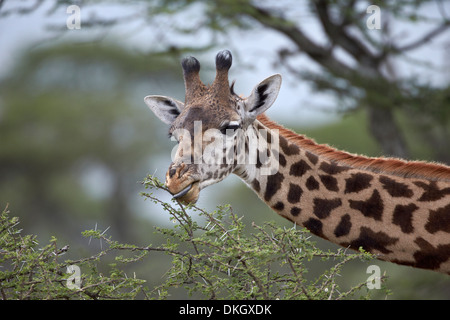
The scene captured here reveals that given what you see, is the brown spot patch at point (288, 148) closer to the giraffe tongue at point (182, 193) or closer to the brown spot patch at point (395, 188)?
the brown spot patch at point (395, 188)

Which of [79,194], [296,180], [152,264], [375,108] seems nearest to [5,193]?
[79,194]

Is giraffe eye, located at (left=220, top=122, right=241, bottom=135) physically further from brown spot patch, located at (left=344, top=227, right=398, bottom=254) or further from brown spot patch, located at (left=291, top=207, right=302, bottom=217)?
brown spot patch, located at (left=344, top=227, right=398, bottom=254)

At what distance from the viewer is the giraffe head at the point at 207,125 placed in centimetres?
679

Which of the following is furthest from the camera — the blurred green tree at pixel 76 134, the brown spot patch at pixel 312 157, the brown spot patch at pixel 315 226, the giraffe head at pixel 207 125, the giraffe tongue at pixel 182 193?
the blurred green tree at pixel 76 134

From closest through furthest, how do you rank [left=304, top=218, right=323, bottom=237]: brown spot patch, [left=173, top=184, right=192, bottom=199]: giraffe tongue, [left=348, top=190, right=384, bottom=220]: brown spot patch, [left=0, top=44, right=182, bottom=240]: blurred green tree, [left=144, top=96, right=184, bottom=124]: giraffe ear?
[left=173, top=184, right=192, bottom=199]: giraffe tongue < [left=348, top=190, right=384, bottom=220]: brown spot patch < [left=304, top=218, right=323, bottom=237]: brown spot patch < [left=144, top=96, right=184, bottom=124]: giraffe ear < [left=0, top=44, right=182, bottom=240]: blurred green tree

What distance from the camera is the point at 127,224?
34.1m

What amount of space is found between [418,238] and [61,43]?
31341 mm

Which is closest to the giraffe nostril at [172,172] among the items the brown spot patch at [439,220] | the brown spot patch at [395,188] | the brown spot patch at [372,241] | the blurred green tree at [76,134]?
the brown spot patch at [372,241]

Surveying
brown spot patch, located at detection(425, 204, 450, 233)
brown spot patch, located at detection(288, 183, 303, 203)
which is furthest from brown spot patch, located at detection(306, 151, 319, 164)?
brown spot patch, located at detection(425, 204, 450, 233)

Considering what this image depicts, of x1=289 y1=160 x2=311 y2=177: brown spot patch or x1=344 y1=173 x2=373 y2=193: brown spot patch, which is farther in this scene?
x1=289 y1=160 x2=311 y2=177: brown spot patch

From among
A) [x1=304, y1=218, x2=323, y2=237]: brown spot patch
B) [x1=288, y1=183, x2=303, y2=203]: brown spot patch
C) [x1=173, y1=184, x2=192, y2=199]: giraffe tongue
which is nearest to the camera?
[x1=173, y1=184, x2=192, y2=199]: giraffe tongue

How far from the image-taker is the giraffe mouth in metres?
6.64
